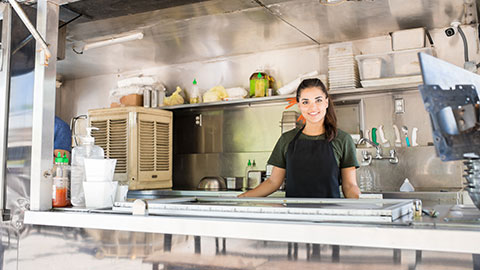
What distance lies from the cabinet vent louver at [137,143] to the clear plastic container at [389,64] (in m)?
2.43

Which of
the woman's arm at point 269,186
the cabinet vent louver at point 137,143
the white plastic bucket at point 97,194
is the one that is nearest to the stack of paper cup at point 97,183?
the white plastic bucket at point 97,194

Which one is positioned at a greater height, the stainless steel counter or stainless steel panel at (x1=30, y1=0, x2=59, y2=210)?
stainless steel panel at (x1=30, y1=0, x2=59, y2=210)

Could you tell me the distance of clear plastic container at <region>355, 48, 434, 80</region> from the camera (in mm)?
3998

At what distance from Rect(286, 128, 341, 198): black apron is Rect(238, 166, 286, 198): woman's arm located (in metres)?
0.07

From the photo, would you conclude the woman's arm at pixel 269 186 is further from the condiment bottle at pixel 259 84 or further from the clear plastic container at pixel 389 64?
the condiment bottle at pixel 259 84

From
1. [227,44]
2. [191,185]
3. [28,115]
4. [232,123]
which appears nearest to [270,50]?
[227,44]

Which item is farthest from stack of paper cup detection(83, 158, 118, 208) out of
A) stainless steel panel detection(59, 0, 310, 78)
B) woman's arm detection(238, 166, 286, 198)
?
stainless steel panel detection(59, 0, 310, 78)

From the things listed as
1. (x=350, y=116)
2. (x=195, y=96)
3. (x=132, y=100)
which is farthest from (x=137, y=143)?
(x=350, y=116)

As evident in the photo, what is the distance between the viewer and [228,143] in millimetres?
5238

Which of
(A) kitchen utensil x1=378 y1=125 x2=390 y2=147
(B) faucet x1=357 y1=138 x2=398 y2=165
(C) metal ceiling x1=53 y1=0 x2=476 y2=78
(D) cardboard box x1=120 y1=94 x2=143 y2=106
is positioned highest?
(C) metal ceiling x1=53 y1=0 x2=476 y2=78

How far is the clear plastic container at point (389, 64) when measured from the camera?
400 centimetres

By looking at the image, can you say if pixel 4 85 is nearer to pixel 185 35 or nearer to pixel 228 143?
pixel 185 35

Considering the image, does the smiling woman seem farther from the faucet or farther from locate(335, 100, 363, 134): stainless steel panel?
locate(335, 100, 363, 134): stainless steel panel

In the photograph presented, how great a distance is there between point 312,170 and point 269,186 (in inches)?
11.7
